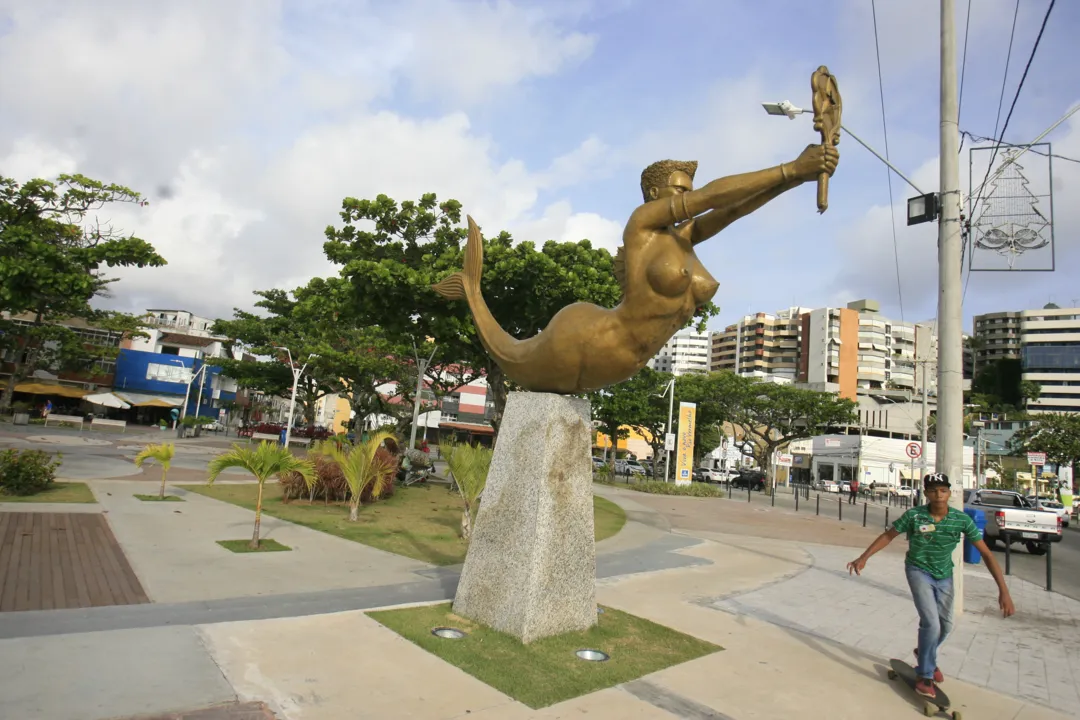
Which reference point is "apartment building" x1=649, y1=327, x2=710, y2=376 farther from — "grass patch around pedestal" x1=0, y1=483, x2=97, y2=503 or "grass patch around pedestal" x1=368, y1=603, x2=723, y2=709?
"grass patch around pedestal" x1=368, y1=603, x2=723, y2=709

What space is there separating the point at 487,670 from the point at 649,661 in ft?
4.51

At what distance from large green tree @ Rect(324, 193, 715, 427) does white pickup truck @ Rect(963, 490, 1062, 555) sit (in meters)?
8.54

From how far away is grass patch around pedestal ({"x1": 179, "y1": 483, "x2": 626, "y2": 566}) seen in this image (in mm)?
10102

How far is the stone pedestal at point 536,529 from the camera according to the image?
5562mm

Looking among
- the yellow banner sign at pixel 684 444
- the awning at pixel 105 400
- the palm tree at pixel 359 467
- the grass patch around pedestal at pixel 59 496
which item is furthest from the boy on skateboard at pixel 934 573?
the awning at pixel 105 400

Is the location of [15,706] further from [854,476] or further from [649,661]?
[854,476]

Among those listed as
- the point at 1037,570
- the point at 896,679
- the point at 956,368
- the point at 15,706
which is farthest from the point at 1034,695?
the point at 1037,570

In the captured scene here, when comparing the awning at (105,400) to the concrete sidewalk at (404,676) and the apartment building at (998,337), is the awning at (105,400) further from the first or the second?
the apartment building at (998,337)

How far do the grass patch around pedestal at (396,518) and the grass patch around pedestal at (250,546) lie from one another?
1310 millimetres

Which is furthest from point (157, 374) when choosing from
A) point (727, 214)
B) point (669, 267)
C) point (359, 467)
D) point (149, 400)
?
point (727, 214)

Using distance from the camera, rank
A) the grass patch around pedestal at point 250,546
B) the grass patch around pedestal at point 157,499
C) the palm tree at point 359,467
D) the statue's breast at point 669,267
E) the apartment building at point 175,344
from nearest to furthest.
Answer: the statue's breast at point 669,267, the grass patch around pedestal at point 250,546, the palm tree at point 359,467, the grass patch around pedestal at point 157,499, the apartment building at point 175,344

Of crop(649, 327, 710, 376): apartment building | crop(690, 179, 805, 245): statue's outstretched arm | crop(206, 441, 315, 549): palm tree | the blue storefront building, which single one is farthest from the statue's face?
crop(649, 327, 710, 376): apartment building

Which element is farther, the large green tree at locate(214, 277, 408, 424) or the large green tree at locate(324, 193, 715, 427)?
the large green tree at locate(214, 277, 408, 424)

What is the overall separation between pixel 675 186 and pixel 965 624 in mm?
6516
